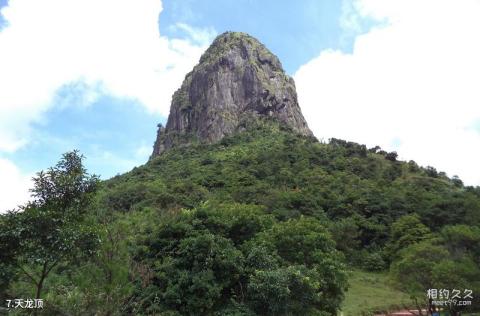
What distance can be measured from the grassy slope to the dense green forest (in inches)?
57.3

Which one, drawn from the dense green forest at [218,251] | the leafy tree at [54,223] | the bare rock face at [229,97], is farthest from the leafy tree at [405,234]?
the bare rock face at [229,97]

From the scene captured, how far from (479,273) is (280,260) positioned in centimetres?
940

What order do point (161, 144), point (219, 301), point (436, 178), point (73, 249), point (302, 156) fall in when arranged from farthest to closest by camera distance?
point (161, 144) < point (302, 156) < point (436, 178) < point (219, 301) < point (73, 249)

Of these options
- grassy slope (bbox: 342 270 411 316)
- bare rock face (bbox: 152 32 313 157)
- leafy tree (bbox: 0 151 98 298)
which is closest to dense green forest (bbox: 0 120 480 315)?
leafy tree (bbox: 0 151 98 298)

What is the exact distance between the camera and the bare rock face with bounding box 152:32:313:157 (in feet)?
352

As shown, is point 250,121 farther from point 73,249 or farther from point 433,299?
point 73,249

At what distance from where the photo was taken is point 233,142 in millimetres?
91250

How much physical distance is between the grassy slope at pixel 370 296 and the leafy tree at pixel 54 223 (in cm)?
1778

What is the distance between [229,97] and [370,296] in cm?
8345

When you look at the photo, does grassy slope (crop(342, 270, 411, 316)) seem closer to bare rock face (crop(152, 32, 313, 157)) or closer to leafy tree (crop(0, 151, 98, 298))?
leafy tree (crop(0, 151, 98, 298))

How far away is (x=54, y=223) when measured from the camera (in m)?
11.2

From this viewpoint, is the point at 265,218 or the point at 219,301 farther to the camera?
the point at 265,218

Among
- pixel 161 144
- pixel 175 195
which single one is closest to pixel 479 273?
pixel 175 195

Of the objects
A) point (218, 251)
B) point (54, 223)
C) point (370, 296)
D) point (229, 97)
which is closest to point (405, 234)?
point (370, 296)
